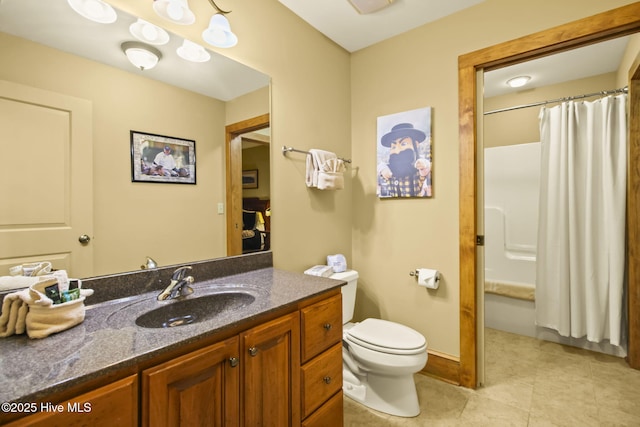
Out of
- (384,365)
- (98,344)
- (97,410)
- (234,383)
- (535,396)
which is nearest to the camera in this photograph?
(97,410)

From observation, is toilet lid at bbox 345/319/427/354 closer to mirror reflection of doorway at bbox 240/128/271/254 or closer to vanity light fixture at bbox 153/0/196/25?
mirror reflection of doorway at bbox 240/128/271/254

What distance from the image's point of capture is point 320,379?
4.01ft

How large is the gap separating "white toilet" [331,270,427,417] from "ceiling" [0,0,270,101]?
159 cm

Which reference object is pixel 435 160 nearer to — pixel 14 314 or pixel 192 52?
pixel 192 52

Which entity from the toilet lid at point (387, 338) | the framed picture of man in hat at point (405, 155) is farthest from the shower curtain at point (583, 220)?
the toilet lid at point (387, 338)

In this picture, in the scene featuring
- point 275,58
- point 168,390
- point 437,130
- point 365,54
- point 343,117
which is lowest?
point 168,390

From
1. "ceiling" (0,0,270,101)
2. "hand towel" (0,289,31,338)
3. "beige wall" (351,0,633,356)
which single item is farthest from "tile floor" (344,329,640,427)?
"ceiling" (0,0,270,101)

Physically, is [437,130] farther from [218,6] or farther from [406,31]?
[218,6]

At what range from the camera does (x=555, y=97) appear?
291cm

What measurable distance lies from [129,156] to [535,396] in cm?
260

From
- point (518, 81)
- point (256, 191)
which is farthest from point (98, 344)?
point (518, 81)

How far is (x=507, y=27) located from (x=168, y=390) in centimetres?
242

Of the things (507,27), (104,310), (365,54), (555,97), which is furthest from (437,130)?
(104,310)

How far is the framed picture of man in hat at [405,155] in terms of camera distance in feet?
6.66
